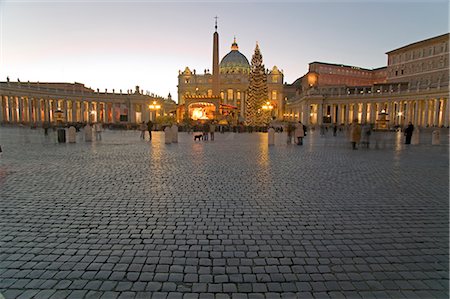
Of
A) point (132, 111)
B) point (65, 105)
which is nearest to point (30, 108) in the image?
point (65, 105)

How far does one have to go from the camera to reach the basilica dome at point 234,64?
105 meters

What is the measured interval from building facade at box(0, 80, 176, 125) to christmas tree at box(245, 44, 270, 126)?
16.2m

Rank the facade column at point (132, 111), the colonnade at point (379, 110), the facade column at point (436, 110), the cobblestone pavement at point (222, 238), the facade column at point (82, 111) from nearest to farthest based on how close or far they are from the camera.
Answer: the cobblestone pavement at point (222, 238) → the facade column at point (436, 110) → the colonnade at point (379, 110) → the facade column at point (82, 111) → the facade column at point (132, 111)

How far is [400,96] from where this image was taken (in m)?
57.2

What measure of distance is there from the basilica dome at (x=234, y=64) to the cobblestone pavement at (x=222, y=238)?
100 m

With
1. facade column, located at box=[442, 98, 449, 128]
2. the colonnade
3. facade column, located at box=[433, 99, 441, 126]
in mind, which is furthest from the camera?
the colonnade

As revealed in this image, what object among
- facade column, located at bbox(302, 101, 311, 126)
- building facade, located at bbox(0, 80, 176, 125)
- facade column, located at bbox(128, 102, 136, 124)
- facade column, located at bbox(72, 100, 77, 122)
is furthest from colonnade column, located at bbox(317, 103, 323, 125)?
facade column, located at bbox(72, 100, 77, 122)

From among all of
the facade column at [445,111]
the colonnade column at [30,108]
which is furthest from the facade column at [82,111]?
the facade column at [445,111]

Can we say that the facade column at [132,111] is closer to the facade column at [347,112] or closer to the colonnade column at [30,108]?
the colonnade column at [30,108]

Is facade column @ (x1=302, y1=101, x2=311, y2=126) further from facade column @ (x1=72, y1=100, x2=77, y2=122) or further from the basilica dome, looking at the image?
facade column @ (x1=72, y1=100, x2=77, y2=122)

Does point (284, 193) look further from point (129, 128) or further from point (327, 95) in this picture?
point (327, 95)

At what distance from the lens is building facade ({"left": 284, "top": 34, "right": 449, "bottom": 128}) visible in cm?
5284

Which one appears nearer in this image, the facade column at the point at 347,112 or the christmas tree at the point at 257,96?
the christmas tree at the point at 257,96

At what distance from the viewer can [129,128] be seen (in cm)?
5031
